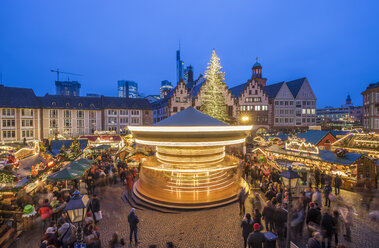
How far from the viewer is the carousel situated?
1025cm

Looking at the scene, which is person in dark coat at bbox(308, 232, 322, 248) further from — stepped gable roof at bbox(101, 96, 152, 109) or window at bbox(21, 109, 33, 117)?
window at bbox(21, 109, 33, 117)

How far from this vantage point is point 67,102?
147ft

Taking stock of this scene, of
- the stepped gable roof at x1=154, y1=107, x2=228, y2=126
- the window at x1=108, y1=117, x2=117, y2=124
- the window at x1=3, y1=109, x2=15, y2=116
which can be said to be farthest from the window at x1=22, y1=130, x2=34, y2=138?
the stepped gable roof at x1=154, y1=107, x2=228, y2=126

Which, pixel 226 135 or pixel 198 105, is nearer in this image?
pixel 226 135

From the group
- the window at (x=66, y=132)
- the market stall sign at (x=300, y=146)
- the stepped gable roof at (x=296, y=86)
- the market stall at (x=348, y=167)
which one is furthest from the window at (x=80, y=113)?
the stepped gable roof at (x=296, y=86)

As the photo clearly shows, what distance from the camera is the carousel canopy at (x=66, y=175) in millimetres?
→ 10727

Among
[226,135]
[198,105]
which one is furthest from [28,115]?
[226,135]

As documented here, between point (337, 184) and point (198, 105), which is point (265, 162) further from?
point (198, 105)

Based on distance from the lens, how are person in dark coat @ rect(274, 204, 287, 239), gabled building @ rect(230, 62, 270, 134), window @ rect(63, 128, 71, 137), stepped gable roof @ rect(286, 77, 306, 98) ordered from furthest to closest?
stepped gable roof @ rect(286, 77, 306, 98)
window @ rect(63, 128, 71, 137)
gabled building @ rect(230, 62, 270, 134)
person in dark coat @ rect(274, 204, 287, 239)

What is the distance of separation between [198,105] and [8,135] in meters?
38.0

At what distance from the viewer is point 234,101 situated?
4094cm

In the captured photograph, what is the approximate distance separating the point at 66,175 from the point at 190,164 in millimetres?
7158

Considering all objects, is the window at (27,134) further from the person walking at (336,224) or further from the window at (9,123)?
the person walking at (336,224)

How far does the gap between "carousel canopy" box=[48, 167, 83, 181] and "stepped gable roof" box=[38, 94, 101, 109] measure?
3906 cm
